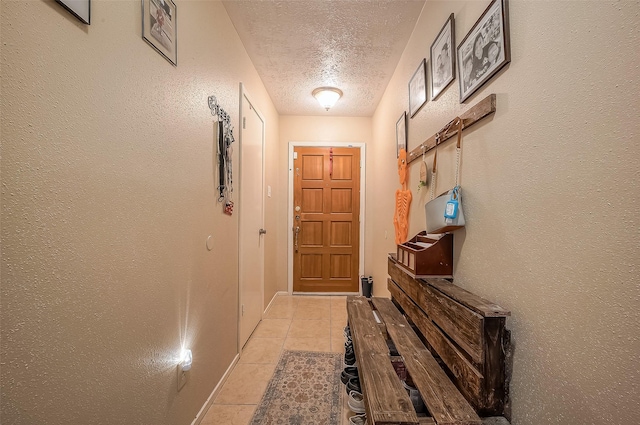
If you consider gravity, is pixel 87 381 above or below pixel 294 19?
below

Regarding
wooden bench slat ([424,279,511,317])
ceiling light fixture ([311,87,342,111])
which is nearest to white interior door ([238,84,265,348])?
ceiling light fixture ([311,87,342,111])

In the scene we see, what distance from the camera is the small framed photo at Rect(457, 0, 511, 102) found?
3.05 ft

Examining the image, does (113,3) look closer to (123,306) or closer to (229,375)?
→ (123,306)

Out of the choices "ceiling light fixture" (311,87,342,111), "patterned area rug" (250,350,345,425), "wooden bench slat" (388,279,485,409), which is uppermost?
"ceiling light fixture" (311,87,342,111)

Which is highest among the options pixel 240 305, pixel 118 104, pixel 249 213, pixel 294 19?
pixel 294 19

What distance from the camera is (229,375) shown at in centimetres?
194

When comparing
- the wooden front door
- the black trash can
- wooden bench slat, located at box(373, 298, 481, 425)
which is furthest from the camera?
the wooden front door

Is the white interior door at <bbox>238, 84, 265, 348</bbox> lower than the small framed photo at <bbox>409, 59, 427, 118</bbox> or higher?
lower

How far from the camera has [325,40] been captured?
83.5 inches

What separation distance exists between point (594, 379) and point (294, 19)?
2.32m

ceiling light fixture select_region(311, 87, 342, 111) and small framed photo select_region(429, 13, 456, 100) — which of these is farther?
ceiling light fixture select_region(311, 87, 342, 111)

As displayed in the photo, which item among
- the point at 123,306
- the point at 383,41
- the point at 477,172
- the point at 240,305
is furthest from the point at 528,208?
the point at 240,305

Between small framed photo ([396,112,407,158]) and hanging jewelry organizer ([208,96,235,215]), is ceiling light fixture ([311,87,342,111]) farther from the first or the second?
hanging jewelry organizer ([208,96,235,215])

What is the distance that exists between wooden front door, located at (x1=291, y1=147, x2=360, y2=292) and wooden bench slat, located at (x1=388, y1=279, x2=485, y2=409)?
243 centimetres
